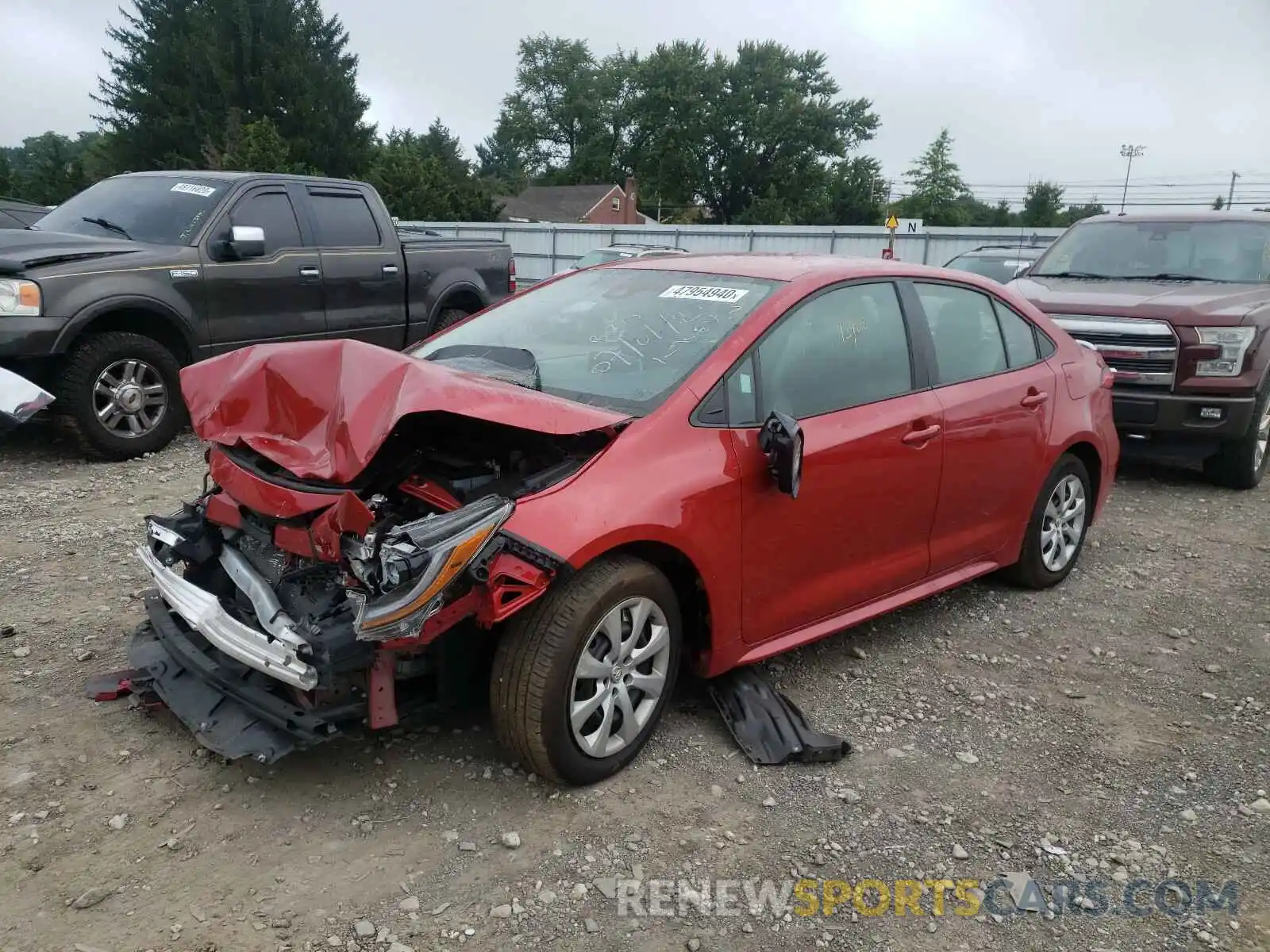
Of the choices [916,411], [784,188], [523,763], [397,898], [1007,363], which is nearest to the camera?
[397,898]

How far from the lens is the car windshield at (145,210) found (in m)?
7.19

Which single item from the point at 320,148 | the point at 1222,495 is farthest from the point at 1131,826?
the point at 320,148

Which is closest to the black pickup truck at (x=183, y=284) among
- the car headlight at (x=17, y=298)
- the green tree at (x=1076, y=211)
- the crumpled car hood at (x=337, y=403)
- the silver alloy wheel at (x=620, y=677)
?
the car headlight at (x=17, y=298)

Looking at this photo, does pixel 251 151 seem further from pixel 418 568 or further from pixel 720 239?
pixel 418 568

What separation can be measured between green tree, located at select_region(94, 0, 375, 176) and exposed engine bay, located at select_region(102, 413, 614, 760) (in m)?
41.1

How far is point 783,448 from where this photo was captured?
323 cm

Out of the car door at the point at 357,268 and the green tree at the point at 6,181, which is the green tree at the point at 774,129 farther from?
the car door at the point at 357,268

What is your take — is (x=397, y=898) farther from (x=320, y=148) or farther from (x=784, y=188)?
(x=784, y=188)

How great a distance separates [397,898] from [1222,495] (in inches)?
267

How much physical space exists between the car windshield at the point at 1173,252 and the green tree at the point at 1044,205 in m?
62.4

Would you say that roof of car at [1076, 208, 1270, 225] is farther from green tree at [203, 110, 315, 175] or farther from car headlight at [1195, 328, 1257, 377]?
green tree at [203, 110, 315, 175]

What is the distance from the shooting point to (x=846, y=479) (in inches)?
143

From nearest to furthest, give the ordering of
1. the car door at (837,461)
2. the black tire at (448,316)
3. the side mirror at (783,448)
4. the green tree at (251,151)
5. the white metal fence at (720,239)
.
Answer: the side mirror at (783,448), the car door at (837,461), the black tire at (448,316), the white metal fence at (720,239), the green tree at (251,151)

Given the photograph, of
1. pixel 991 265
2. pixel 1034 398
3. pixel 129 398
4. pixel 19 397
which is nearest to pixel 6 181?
pixel 129 398
